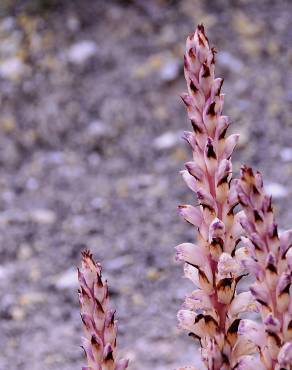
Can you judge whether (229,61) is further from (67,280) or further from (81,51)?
(67,280)

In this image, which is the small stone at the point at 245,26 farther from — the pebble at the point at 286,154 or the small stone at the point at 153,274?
the small stone at the point at 153,274

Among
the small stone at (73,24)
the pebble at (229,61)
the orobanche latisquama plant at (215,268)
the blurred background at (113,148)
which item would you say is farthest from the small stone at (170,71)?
the orobanche latisquama plant at (215,268)

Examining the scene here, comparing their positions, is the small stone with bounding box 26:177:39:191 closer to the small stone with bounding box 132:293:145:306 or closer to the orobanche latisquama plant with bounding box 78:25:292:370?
the small stone with bounding box 132:293:145:306

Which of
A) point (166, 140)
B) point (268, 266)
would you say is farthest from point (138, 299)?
point (268, 266)

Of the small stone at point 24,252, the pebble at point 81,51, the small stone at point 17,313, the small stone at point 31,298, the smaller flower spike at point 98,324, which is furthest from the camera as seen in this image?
the pebble at point 81,51

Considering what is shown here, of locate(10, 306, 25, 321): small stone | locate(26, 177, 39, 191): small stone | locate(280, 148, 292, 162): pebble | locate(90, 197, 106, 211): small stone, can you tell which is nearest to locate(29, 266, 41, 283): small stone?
locate(10, 306, 25, 321): small stone

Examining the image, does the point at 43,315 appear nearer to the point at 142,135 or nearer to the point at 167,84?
the point at 142,135

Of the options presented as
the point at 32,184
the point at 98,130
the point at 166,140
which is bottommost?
the point at 32,184
